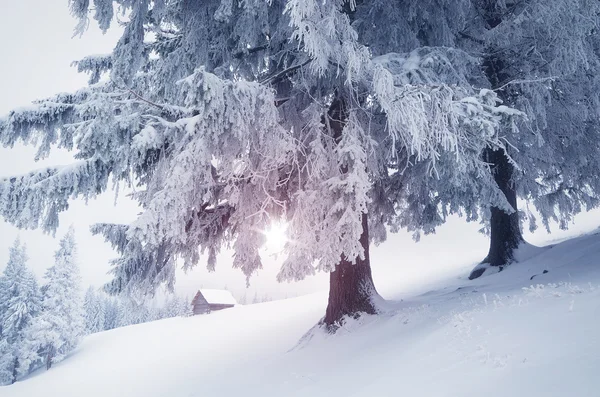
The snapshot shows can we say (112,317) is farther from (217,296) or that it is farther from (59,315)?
(59,315)

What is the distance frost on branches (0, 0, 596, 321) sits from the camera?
5199mm

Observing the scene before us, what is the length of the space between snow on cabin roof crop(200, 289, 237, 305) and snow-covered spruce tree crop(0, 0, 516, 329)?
38.0 metres

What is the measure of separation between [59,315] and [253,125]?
41.0m

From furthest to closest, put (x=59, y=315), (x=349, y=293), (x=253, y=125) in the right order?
(x=59, y=315) → (x=349, y=293) → (x=253, y=125)

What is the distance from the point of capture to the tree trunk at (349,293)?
7.51 metres

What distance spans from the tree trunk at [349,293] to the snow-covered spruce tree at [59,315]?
38632mm

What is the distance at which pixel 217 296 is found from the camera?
4544 cm

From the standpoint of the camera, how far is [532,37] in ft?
22.7

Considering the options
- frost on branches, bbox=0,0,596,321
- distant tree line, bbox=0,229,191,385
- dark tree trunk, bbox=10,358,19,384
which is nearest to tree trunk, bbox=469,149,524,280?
frost on branches, bbox=0,0,596,321

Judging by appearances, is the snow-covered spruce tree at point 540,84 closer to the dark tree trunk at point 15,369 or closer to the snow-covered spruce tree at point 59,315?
the snow-covered spruce tree at point 59,315

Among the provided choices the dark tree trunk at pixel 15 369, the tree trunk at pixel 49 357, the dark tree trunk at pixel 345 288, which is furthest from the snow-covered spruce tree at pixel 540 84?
the dark tree trunk at pixel 15 369

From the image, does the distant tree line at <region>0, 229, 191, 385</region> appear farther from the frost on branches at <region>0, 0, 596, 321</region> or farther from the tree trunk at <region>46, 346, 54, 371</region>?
the frost on branches at <region>0, 0, 596, 321</region>

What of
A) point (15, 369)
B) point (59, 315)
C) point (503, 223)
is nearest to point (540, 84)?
point (503, 223)

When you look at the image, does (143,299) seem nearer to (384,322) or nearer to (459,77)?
(384,322)
